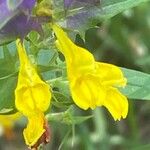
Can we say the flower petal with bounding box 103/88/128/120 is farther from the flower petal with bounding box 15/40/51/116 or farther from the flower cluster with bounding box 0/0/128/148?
the flower petal with bounding box 15/40/51/116

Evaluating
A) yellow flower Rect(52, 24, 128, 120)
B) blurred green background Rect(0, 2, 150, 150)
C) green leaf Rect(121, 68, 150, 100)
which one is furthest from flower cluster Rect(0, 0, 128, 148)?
blurred green background Rect(0, 2, 150, 150)

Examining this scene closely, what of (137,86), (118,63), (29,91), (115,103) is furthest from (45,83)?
(118,63)

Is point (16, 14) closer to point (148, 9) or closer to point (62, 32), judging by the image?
point (62, 32)

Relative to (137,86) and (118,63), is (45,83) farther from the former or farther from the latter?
(118,63)

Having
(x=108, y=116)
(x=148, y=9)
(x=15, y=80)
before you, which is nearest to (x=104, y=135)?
(x=108, y=116)

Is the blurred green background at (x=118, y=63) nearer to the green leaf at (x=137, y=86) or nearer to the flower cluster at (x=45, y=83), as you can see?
the green leaf at (x=137, y=86)

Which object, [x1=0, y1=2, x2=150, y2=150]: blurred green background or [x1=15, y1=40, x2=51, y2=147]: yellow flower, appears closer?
[x1=15, y1=40, x2=51, y2=147]: yellow flower
